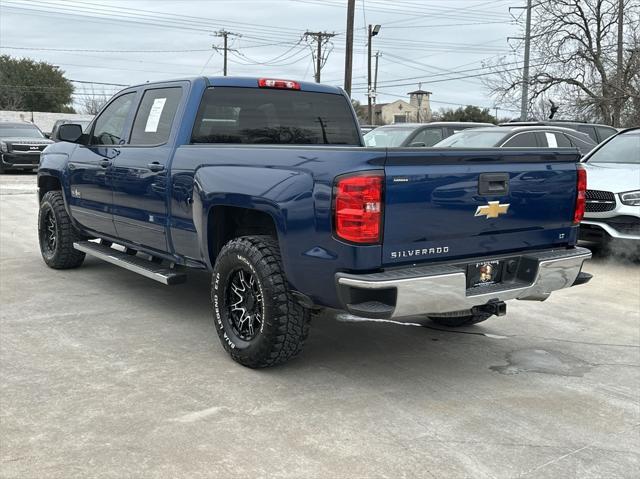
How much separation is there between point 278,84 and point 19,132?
18708 mm

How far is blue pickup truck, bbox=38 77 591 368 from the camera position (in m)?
3.68

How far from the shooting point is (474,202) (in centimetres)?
398

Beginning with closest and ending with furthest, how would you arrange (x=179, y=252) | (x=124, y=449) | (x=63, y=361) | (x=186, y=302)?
(x=124, y=449)
(x=63, y=361)
(x=179, y=252)
(x=186, y=302)

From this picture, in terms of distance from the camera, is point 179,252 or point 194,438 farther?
point 179,252

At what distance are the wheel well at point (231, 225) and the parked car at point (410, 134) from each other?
8.67 meters

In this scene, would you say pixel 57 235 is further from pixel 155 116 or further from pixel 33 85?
pixel 33 85

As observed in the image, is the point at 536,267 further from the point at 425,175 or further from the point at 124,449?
the point at 124,449

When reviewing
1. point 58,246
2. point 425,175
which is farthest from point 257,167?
point 58,246

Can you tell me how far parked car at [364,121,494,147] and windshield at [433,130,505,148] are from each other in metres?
2.15

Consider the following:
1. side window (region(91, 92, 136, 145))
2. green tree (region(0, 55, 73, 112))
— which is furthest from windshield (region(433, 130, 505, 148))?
green tree (region(0, 55, 73, 112))

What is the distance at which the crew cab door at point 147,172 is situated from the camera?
5215 mm

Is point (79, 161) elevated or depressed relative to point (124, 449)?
elevated

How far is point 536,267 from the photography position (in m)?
4.22

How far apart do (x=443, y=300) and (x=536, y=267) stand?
0.80 metres
